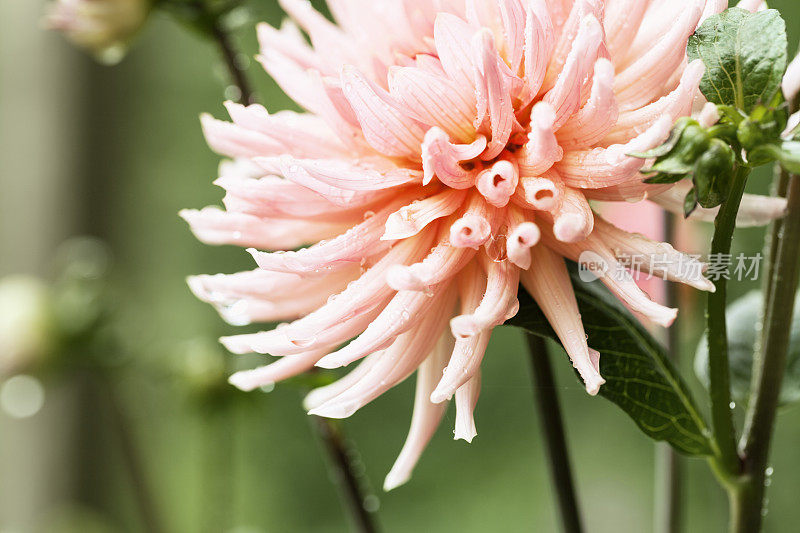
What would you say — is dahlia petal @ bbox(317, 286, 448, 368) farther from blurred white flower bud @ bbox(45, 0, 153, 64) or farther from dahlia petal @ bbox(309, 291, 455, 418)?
blurred white flower bud @ bbox(45, 0, 153, 64)

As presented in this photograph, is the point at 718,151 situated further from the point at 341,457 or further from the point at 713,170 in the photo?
the point at 341,457

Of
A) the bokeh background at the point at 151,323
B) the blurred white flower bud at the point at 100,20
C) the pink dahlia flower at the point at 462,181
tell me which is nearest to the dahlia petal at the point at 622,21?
the pink dahlia flower at the point at 462,181

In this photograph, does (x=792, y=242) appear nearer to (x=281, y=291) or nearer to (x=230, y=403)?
(x=281, y=291)

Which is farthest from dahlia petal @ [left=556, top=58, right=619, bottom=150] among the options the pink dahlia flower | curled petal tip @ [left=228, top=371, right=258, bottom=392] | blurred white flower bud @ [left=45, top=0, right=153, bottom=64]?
blurred white flower bud @ [left=45, top=0, right=153, bottom=64]

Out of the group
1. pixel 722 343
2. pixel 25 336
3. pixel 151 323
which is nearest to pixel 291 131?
pixel 722 343

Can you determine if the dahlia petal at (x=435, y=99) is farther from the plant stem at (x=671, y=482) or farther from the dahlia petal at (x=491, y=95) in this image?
the plant stem at (x=671, y=482)
